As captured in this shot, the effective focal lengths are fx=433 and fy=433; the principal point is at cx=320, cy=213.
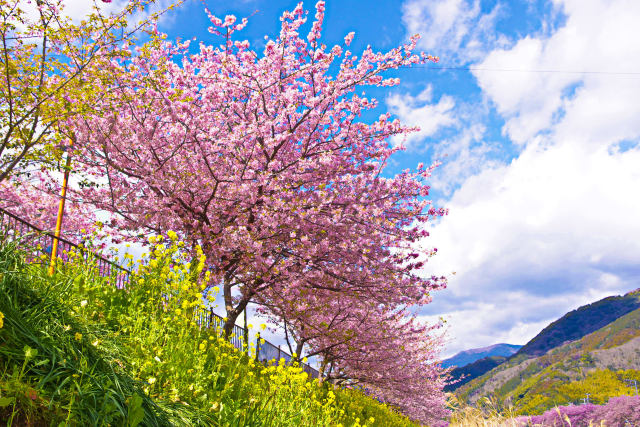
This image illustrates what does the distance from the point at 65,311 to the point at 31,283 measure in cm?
63

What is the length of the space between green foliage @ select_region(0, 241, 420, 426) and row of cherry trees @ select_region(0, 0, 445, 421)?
178 inches

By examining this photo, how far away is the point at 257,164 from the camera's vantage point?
11492 millimetres

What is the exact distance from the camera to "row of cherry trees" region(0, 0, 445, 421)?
11.0m

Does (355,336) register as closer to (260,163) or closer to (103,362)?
(260,163)

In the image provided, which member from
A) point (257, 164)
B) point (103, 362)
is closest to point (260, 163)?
point (257, 164)

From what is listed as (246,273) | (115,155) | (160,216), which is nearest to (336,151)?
(246,273)

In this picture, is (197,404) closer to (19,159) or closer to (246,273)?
(246,273)

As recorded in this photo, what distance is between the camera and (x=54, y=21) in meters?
10.9

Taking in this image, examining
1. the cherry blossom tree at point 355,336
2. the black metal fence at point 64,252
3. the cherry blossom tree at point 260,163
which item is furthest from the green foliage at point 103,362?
the cherry blossom tree at point 355,336

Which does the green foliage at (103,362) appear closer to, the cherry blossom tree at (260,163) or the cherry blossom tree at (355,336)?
the cherry blossom tree at (260,163)

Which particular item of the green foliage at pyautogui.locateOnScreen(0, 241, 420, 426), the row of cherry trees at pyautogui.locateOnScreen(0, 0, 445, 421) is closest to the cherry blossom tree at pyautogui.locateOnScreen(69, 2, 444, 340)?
the row of cherry trees at pyautogui.locateOnScreen(0, 0, 445, 421)

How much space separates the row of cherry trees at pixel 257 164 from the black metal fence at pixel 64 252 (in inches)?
53.7

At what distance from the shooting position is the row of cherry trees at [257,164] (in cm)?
1104

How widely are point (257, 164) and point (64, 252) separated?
16.1 feet
